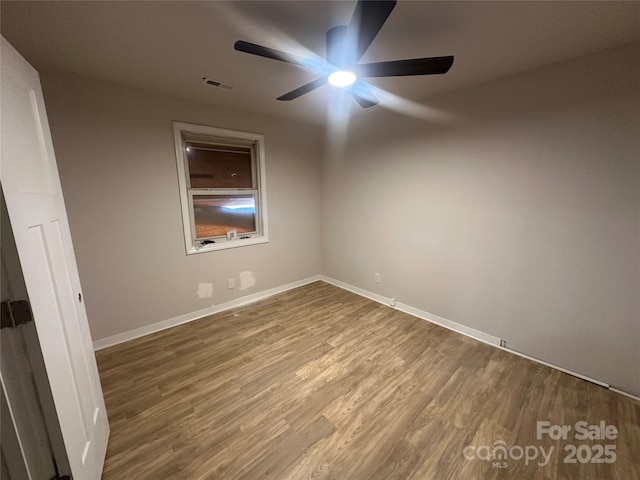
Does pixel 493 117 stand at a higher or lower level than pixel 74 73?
lower

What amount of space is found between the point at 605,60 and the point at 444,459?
280cm

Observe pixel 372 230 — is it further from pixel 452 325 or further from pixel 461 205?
pixel 452 325

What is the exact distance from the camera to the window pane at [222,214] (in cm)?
301

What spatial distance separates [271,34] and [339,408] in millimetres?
2514

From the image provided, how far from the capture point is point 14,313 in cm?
85

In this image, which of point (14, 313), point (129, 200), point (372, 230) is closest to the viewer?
point (14, 313)

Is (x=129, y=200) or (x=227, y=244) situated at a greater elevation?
(x=129, y=200)

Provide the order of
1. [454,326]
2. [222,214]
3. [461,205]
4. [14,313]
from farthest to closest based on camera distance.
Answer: [222,214] < [454,326] < [461,205] < [14,313]

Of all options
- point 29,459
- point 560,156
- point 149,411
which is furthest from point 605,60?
point 149,411

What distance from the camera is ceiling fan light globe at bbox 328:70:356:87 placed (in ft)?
5.30

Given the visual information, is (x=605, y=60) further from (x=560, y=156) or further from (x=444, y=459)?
(x=444, y=459)

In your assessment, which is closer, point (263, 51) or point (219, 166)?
point (263, 51)

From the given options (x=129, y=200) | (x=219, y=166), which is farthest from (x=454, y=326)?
(x=129, y=200)

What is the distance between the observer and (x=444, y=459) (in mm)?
1425
